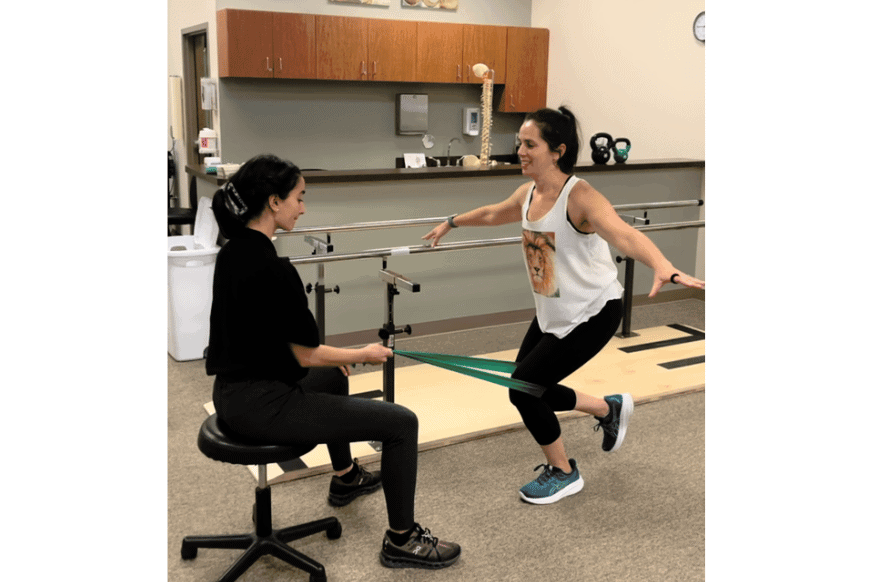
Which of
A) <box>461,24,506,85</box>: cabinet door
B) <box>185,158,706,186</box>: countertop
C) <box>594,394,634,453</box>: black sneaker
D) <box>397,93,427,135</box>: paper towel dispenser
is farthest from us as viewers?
<box>397,93,427,135</box>: paper towel dispenser

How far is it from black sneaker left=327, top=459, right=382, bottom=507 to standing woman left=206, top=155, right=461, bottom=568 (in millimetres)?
595

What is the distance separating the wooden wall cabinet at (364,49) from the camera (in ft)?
22.4

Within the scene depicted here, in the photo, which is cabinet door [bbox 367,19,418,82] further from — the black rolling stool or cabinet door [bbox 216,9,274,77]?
the black rolling stool

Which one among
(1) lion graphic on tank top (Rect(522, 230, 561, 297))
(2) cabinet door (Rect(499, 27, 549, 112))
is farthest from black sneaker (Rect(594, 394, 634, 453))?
(2) cabinet door (Rect(499, 27, 549, 112))

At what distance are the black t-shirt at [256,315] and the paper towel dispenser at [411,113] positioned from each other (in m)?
5.58

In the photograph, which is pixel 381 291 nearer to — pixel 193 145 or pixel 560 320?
pixel 560 320

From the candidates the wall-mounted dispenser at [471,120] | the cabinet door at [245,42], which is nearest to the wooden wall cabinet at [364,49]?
the cabinet door at [245,42]

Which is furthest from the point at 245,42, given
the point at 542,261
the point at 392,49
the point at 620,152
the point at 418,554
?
the point at 418,554

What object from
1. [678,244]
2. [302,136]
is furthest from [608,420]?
[302,136]

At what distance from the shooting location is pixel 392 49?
7.09 meters

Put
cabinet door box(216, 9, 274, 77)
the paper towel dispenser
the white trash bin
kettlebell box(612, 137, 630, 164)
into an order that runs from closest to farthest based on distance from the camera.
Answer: the white trash bin → kettlebell box(612, 137, 630, 164) → cabinet door box(216, 9, 274, 77) → the paper towel dispenser

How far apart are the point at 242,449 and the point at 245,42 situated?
498 cm

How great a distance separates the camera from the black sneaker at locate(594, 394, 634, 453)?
3.06m

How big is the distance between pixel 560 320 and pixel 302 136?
5.06m
